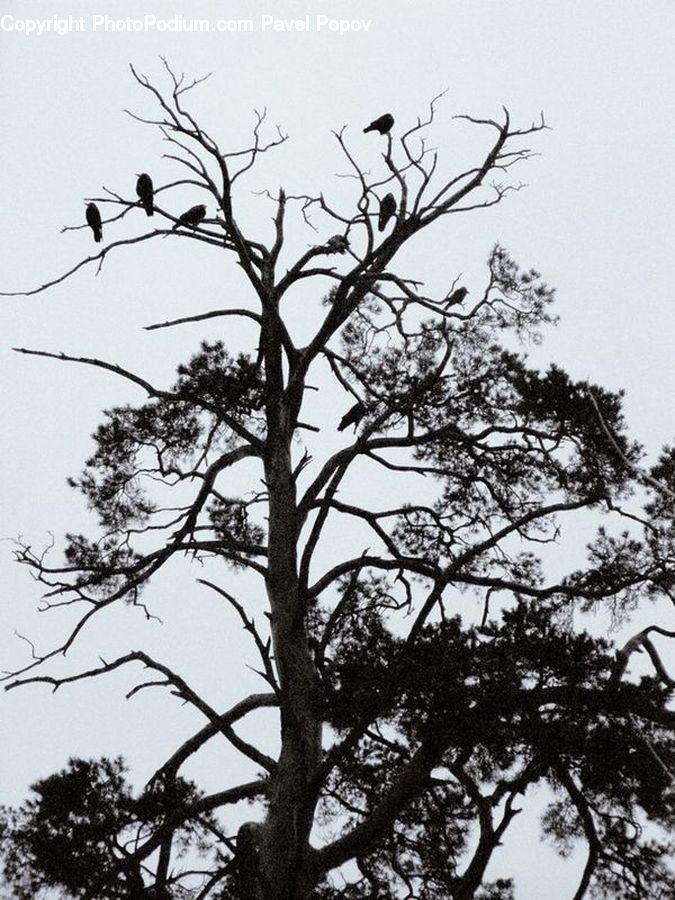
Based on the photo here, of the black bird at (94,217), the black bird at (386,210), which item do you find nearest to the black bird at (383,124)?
the black bird at (386,210)

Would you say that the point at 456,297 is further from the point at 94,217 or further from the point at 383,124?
the point at 94,217

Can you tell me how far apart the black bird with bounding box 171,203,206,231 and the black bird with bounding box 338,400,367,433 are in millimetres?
1599

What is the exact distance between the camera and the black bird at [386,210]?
21.0 feet

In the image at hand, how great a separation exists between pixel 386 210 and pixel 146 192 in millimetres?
1671

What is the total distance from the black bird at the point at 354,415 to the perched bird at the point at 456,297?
2.99ft

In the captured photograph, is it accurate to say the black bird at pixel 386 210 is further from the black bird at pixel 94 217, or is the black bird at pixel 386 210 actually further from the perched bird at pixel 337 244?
the black bird at pixel 94 217

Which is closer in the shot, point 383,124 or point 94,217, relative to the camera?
point 94,217

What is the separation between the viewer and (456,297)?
6105mm

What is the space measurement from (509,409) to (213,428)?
195 cm

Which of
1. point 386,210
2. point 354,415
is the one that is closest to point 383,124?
point 386,210

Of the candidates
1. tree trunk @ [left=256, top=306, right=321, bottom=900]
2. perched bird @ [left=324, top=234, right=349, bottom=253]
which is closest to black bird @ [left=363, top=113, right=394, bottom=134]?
perched bird @ [left=324, top=234, right=349, bottom=253]

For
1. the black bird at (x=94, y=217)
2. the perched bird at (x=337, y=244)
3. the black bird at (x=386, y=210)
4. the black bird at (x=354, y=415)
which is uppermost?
the black bird at (x=94, y=217)

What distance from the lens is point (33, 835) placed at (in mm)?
4652

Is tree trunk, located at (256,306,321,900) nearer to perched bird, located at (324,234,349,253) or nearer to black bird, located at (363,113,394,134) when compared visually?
perched bird, located at (324,234,349,253)
